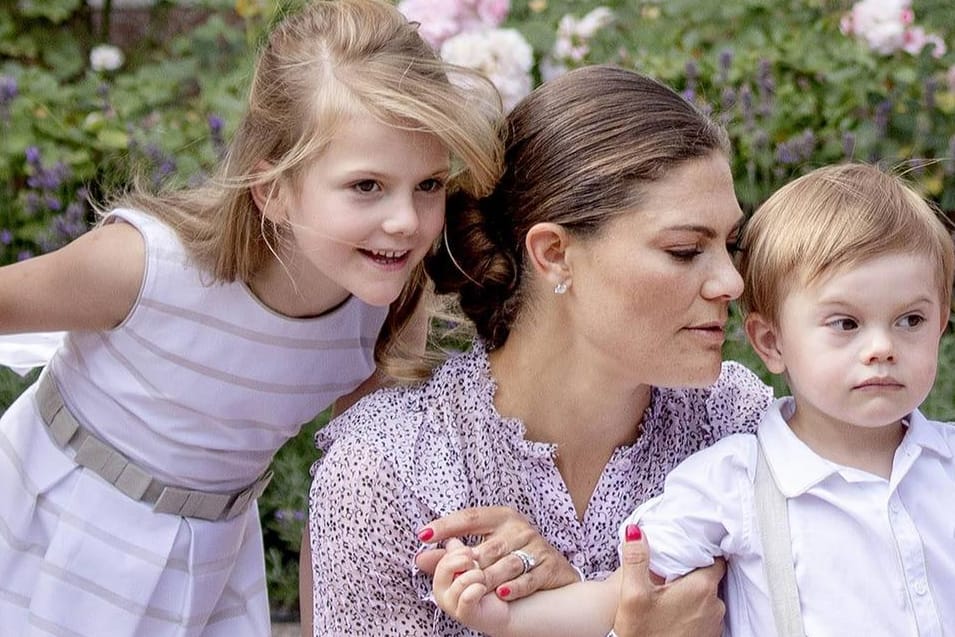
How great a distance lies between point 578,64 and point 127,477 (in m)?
2.35

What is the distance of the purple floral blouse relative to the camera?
2.41 meters

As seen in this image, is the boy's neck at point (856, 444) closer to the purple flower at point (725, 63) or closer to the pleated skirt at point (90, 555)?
the pleated skirt at point (90, 555)

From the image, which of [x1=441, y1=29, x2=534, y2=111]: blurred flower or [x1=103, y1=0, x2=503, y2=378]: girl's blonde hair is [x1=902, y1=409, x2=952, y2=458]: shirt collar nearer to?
[x1=103, y1=0, x2=503, y2=378]: girl's blonde hair

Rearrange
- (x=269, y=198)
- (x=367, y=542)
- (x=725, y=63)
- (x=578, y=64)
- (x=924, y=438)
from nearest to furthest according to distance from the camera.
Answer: (x=924, y=438)
(x=367, y=542)
(x=269, y=198)
(x=725, y=63)
(x=578, y=64)

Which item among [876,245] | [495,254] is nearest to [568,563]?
[495,254]

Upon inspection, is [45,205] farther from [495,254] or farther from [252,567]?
[495,254]

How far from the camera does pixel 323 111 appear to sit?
2.51 m

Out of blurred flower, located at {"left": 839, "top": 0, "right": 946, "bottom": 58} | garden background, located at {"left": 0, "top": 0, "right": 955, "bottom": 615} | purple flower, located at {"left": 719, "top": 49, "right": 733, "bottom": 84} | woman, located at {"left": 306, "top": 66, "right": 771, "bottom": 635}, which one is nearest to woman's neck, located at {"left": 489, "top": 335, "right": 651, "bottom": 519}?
woman, located at {"left": 306, "top": 66, "right": 771, "bottom": 635}

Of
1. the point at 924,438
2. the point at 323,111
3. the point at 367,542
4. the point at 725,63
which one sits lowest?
the point at 725,63

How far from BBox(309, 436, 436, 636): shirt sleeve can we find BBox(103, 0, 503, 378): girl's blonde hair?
374 mm

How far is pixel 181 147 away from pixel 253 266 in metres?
2.12

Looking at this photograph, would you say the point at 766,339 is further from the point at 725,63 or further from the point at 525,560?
the point at 725,63

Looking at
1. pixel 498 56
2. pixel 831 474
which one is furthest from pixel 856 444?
pixel 498 56

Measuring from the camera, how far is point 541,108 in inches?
96.6
